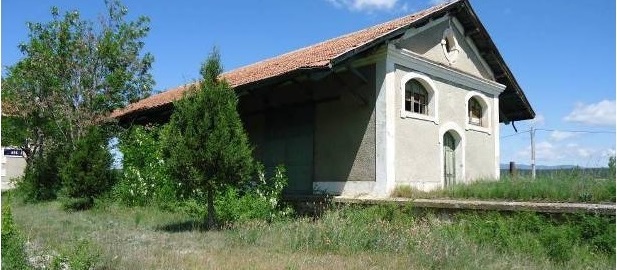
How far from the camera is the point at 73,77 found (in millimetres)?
17328

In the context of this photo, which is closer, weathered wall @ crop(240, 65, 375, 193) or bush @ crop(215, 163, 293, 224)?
bush @ crop(215, 163, 293, 224)

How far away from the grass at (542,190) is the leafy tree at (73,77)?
10707 mm

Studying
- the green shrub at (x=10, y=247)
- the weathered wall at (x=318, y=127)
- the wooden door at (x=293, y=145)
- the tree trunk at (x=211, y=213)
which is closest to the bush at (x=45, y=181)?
the weathered wall at (x=318, y=127)

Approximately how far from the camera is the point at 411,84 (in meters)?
13.4

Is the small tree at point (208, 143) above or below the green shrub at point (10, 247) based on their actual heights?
above

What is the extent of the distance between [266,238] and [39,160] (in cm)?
1448

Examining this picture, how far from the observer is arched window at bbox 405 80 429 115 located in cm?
1330

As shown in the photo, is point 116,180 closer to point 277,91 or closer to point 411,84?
point 277,91

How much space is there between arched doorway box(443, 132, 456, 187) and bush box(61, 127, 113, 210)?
9.48 metres

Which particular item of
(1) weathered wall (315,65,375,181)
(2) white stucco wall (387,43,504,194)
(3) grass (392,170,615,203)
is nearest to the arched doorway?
(2) white stucco wall (387,43,504,194)

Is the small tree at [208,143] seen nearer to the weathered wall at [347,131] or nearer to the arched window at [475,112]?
the weathered wall at [347,131]

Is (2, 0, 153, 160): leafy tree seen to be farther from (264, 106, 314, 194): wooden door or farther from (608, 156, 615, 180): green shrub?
(608, 156, 615, 180): green shrub

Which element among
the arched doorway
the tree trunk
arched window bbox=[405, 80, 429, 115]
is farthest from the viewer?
the arched doorway

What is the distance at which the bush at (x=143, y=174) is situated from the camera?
1376 centimetres
